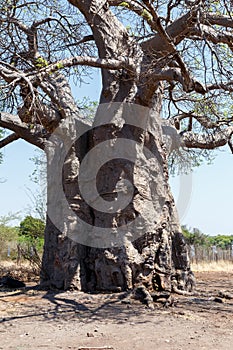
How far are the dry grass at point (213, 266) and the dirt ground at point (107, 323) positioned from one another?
7.82 metres

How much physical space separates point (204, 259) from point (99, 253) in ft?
33.9

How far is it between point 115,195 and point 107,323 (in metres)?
2.09

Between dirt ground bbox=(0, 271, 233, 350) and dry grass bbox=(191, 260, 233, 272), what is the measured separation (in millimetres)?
7815

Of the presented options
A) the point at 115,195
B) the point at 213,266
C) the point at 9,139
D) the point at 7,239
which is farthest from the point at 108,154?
the point at 7,239

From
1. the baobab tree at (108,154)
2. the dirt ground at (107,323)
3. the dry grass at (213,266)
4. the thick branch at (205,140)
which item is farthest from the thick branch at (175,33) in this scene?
the dry grass at (213,266)

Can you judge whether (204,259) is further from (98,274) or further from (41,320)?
(41,320)

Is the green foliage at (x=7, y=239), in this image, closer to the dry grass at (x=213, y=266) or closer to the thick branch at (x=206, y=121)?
the dry grass at (x=213, y=266)

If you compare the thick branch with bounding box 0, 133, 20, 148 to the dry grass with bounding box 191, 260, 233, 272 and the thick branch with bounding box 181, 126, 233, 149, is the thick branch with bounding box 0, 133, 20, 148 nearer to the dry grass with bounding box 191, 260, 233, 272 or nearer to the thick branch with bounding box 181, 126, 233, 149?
the thick branch with bounding box 181, 126, 233, 149

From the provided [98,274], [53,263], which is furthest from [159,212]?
[53,263]

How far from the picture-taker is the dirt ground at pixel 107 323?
3.26m

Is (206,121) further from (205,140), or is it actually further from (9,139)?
(9,139)

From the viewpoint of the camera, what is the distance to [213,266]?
1400 cm

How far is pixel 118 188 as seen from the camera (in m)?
5.71

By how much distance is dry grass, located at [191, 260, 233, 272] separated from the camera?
13.0 m
